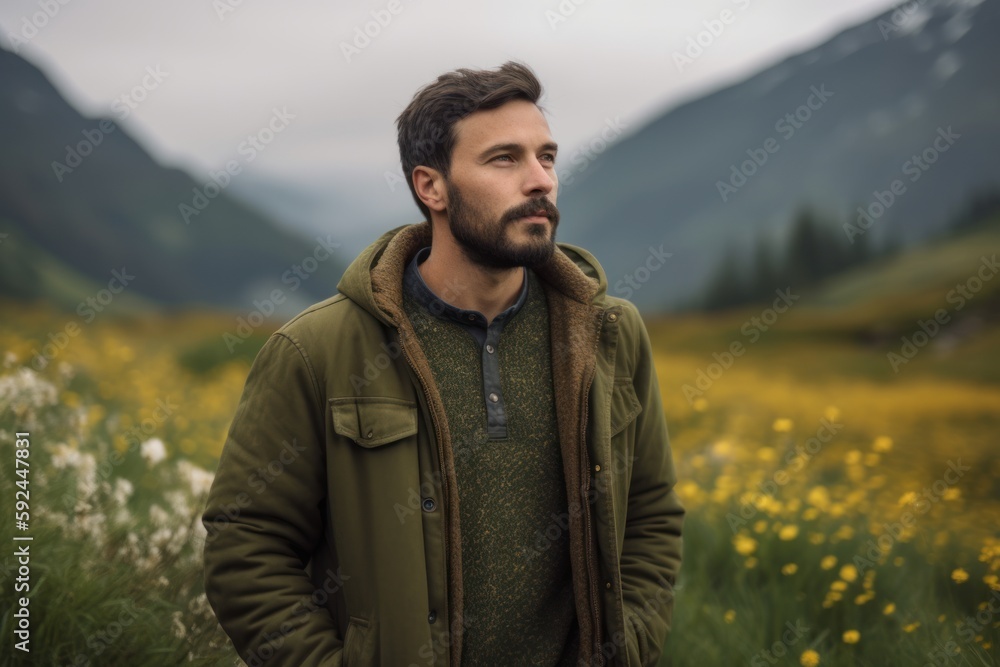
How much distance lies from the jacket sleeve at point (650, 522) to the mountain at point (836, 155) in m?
6.43

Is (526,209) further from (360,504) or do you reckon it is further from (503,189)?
(360,504)

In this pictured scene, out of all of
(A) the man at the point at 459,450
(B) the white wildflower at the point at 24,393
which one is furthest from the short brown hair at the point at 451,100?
(B) the white wildflower at the point at 24,393

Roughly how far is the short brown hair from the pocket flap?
67cm

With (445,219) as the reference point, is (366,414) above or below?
below

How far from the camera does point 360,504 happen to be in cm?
193

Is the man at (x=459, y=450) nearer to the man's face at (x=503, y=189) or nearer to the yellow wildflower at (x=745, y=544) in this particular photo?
the man's face at (x=503, y=189)

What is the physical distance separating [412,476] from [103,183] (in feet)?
32.2

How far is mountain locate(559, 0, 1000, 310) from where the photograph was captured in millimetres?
9930

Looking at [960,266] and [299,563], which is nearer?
[299,563]

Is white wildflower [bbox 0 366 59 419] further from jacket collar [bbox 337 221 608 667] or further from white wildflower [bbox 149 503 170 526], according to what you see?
jacket collar [bbox 337 221 608 667]

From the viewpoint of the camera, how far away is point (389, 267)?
2.13 meters

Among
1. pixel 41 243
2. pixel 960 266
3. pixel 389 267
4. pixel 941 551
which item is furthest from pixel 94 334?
pixel 960 266

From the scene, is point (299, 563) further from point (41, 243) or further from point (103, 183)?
point (103, 183)

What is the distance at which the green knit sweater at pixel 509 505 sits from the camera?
2037mm
